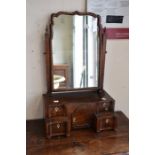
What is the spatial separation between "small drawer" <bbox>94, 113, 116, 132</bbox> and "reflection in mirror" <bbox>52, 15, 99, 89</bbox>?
0.32 meters

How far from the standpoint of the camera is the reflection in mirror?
1810 millimetres

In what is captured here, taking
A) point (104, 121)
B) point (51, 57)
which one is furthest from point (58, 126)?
point (51, 57)

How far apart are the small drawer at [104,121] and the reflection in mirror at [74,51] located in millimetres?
318

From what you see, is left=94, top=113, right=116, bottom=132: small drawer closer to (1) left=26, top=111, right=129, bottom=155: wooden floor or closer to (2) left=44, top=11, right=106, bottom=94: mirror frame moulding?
(1) left=26, top=111, right=129, bottom=155: wooden floor

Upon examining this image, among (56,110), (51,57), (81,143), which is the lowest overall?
(81,143)

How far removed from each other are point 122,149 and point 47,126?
50 centimetres

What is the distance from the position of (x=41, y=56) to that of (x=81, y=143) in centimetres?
73

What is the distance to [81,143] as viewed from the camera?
152cm

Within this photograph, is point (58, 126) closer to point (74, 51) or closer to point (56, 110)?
point (56, 110)
